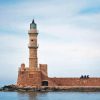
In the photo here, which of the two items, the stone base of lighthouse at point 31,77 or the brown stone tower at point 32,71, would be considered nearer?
the brown stone tower at point 32,71

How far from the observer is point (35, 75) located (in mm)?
74750

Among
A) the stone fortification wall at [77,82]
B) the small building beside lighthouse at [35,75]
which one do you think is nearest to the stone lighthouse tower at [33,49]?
the small building beside lighthouse at [35,75]

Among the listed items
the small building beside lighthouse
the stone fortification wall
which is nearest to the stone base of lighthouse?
the small building beside lighthouse

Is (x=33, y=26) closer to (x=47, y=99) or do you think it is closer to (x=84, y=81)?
(x=84, y=81)

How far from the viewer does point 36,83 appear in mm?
74875

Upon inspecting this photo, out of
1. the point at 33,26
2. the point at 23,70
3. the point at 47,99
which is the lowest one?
the point at 47,99

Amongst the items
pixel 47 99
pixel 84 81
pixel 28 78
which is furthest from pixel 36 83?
pixel 47 99

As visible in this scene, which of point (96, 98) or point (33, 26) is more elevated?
point (33, 26)

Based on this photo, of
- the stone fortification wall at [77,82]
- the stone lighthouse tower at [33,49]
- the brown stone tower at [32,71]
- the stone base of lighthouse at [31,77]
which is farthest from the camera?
the stone fortification wall at [77,82]

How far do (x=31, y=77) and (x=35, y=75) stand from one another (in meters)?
0.57

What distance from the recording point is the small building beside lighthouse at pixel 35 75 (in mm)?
74500

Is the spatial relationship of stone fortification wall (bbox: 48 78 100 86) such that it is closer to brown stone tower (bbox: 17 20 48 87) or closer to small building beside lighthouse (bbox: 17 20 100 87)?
small building beside lighthouse (bbox: 17 20 100 87)

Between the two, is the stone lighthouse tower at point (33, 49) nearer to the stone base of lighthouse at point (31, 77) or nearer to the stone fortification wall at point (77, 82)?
the stone base of lighthouse at point (31, 77)

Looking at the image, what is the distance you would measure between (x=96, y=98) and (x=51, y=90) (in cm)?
1187
